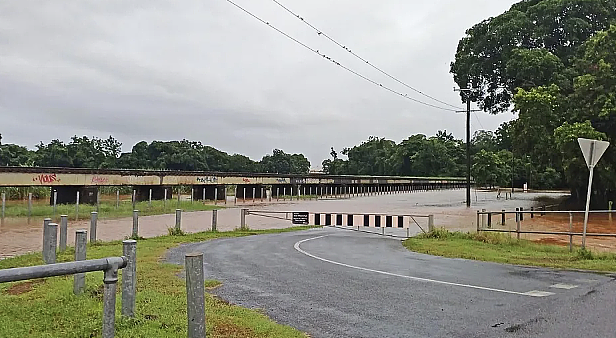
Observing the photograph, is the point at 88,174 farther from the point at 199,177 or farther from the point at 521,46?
the point at 521,46

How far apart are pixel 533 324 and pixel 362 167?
450ft

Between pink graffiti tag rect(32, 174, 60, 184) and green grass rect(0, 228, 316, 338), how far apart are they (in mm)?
25785

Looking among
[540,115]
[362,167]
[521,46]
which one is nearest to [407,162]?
[362,167]

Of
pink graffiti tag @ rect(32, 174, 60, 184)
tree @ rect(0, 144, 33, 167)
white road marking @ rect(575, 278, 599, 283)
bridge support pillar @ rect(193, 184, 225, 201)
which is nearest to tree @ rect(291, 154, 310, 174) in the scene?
tree @ rect(0, 144, 33, 167)

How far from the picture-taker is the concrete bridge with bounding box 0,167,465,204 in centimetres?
3275

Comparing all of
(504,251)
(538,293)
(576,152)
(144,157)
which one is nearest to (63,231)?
(538,293)

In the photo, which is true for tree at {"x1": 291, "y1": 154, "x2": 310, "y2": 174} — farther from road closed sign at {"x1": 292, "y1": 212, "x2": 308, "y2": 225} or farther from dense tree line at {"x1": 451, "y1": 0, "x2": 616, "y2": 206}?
road closed sign at {"x1": 292, "y1": 212, "x2": 308, "y2": 225}

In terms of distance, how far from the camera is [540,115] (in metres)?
34.5

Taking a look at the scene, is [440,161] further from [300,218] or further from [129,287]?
[129,287]

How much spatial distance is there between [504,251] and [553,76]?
29058 millimetres

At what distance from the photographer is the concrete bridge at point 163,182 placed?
1289 inches

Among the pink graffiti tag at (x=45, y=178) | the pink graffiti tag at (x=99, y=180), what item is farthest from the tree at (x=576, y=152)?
the pink graffiti tag at (x=45, y=178)

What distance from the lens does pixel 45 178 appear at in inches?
1308

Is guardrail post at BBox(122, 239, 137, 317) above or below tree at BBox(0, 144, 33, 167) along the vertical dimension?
below
